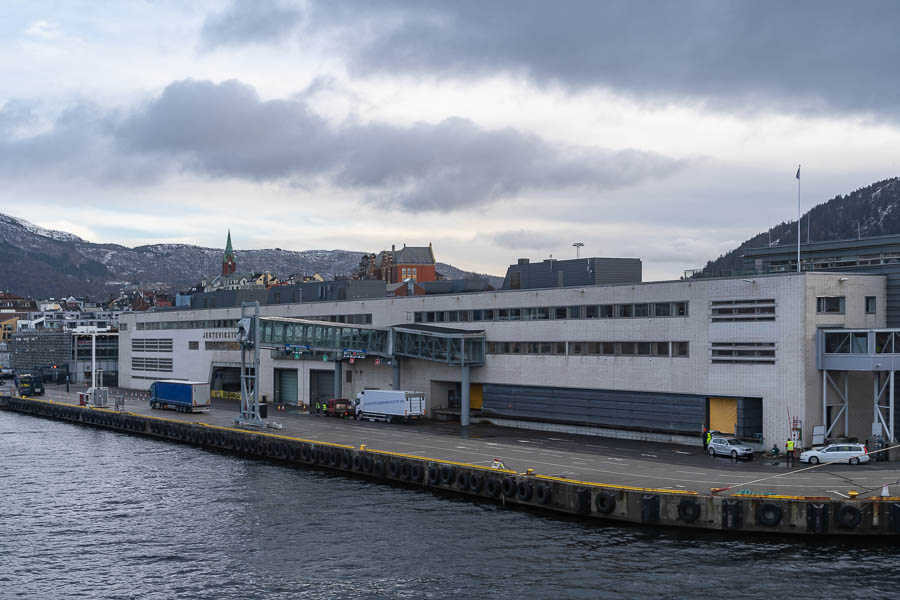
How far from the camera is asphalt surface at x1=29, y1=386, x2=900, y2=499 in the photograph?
1987 inches

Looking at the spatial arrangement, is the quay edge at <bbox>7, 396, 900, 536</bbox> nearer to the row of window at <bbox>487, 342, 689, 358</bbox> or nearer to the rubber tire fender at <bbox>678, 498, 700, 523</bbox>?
the rubber tire fender at <bbox>678, 498, 700, 523</bbox>

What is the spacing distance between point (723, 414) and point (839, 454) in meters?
11.8

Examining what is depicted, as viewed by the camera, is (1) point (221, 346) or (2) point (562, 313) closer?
(2) point (562, 313)

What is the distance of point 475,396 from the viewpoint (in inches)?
Result: 3538

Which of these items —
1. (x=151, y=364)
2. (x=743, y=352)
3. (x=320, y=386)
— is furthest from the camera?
(x=151, y=364)

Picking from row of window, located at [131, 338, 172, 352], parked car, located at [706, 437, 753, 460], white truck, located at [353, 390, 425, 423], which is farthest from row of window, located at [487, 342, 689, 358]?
row of window, located at [131, 338, 172, 352]

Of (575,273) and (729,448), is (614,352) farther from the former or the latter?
(729,448)

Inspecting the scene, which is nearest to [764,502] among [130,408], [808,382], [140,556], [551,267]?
[808,382]

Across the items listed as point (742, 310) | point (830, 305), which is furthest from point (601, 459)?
point (830, 305)

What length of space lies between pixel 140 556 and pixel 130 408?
7153 cm

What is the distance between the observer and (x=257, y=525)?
163 feet

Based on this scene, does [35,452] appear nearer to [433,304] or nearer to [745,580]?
[433,304]

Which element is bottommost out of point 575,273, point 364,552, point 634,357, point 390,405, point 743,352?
point 364,552

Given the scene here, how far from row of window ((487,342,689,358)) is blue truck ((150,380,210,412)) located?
36608 mm
